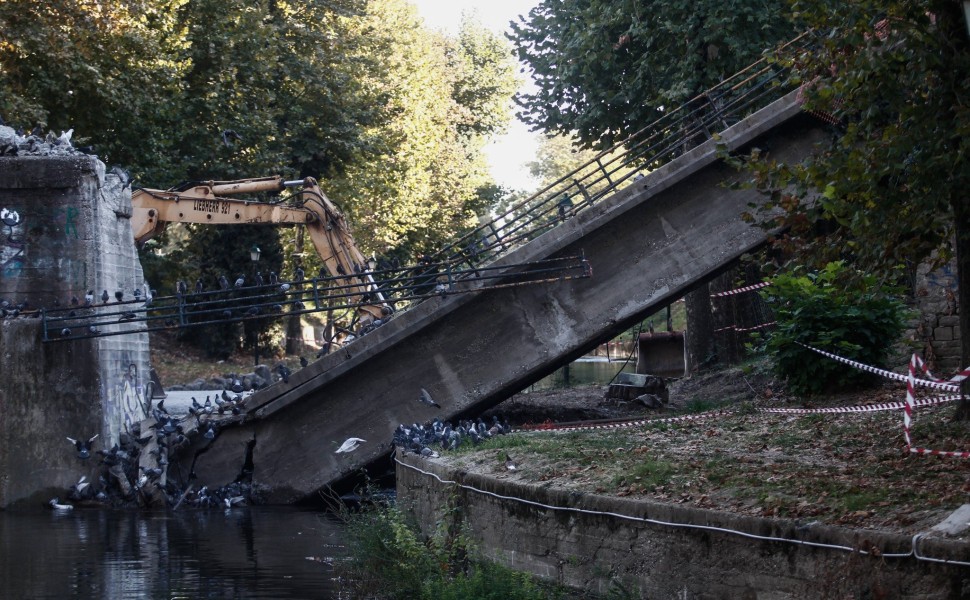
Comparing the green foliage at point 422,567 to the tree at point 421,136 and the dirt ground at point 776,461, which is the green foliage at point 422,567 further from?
the tree at point 421,136

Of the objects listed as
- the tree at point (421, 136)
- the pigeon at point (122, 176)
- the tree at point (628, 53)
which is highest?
the tree at point (421, 136)

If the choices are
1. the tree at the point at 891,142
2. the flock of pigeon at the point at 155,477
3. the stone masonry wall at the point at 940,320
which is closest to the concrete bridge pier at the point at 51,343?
the flock of pigeon at the point at 155,477

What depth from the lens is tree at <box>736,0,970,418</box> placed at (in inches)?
365

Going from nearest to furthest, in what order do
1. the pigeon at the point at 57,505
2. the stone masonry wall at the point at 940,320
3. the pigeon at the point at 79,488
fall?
the stone masonry wall at the point at 940,320
the pigeon at the point at 57,505
the pigeon at the point at 79,488

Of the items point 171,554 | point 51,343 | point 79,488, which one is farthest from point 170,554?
point 51,343

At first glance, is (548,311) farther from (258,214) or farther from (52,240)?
(52,240)

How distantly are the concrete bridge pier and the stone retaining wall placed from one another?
29.8 ft

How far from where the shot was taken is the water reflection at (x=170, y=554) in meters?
11.7

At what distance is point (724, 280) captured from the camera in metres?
24.4

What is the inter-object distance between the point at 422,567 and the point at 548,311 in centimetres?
784

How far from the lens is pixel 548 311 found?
17641 mm

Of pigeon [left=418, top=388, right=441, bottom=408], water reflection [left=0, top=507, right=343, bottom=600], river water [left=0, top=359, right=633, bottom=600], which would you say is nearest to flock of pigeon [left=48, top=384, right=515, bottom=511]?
river water [left=0, top=359, right=633, bottom=600]

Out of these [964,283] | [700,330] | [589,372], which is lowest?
[964,283]

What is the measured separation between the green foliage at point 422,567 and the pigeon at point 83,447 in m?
7.76
